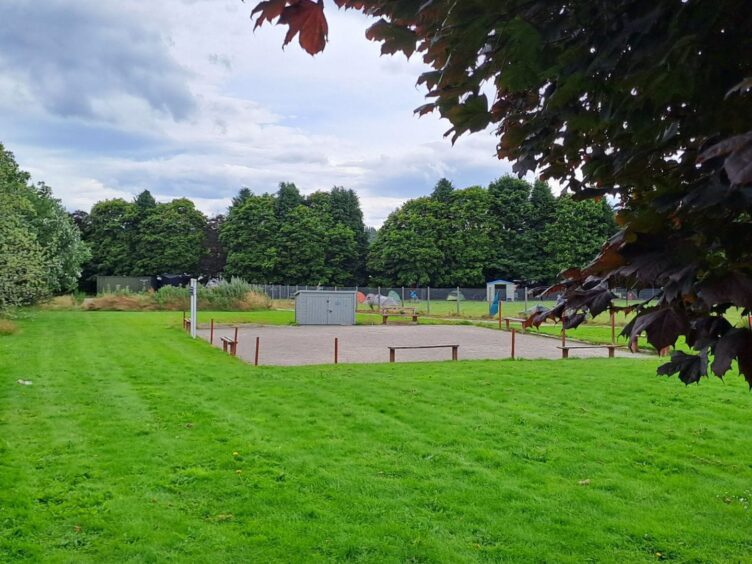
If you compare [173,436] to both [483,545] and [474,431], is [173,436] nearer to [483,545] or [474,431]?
[474,431]

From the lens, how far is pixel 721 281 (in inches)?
56.2

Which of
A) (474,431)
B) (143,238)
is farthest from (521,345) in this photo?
(143,238)

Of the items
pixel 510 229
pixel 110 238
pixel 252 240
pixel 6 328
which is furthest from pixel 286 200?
pixel 6 328

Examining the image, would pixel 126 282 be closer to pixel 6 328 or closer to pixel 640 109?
pixel 6 328

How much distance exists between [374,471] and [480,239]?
A: 48541 mm

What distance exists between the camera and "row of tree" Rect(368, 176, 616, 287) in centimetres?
5122

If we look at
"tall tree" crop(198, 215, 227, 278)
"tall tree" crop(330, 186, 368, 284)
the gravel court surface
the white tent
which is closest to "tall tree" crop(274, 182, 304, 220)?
"tall tree" crop(330, 186, 368, 284)

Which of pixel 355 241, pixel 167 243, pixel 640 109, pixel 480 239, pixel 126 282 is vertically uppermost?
pixel 480 239

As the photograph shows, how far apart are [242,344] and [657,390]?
10843 mm

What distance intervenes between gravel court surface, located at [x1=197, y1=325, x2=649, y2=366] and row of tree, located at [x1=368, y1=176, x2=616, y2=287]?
1124 inches

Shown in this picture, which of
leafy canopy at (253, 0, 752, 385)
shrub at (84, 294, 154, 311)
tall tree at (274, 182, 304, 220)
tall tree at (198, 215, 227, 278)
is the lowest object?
shrub at (84, 294, 154, 311)

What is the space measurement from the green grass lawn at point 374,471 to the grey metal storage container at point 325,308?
1569 cm

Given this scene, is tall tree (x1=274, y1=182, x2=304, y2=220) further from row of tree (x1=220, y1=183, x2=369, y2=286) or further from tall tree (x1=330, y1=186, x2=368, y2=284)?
tall tree (x1=330, y1=186, x2=368, y2=284)

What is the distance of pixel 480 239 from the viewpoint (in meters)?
52.1
